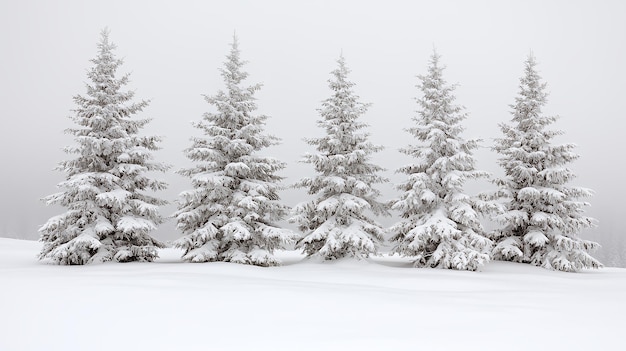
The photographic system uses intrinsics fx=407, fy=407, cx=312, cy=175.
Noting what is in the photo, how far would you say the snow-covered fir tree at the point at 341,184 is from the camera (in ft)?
61.6

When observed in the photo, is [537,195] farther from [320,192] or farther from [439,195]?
[320,192]

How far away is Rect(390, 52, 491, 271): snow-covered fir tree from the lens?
17875mm

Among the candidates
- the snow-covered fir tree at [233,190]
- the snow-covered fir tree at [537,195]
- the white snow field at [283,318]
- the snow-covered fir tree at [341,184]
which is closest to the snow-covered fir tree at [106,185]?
the snow-covered fir tree at [233,190]

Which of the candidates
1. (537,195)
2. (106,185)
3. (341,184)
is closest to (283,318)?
(341,184)

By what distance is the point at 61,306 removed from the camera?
6.97m

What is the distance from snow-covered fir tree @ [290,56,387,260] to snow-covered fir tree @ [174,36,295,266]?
1.51 meters

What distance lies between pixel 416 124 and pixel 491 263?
25.6ft

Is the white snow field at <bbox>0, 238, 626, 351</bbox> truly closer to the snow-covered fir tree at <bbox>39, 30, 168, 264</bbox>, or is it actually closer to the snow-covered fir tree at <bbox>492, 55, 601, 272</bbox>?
the snow-covered fir tree at <bbox>39, 30, 168, 264</bbox>

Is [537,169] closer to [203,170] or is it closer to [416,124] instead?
[416,124]

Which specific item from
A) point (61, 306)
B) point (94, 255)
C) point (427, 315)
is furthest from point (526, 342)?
point (94, 255)

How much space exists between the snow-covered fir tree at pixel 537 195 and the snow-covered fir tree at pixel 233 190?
37.3ft

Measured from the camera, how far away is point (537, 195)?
19797 millimetres

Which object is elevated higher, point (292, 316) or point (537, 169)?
point (537, 169)

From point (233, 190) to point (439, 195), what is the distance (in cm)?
994
